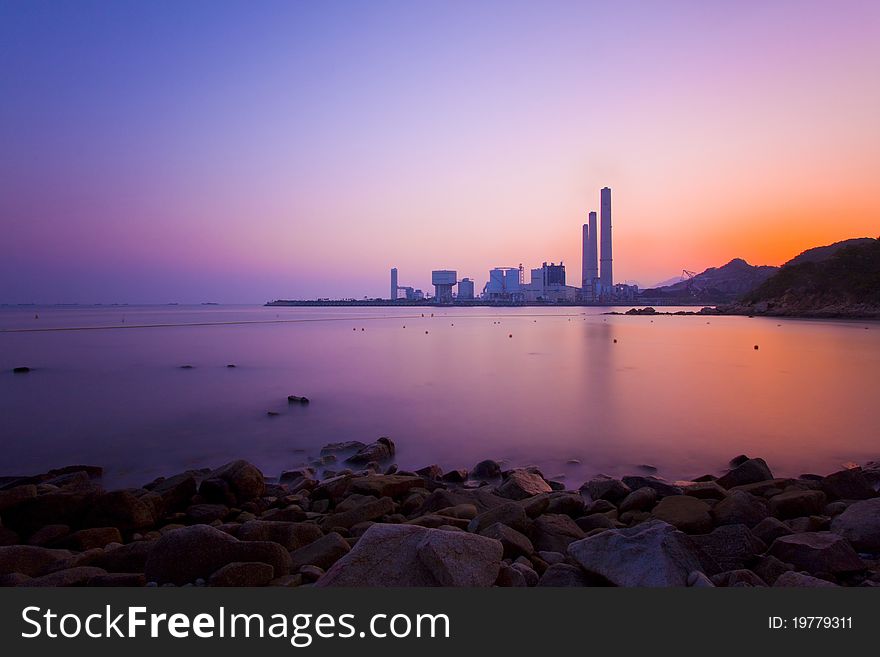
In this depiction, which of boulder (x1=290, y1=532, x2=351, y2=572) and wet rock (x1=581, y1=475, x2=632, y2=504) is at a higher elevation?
boulder (x1=290, y1=532, x2=351, y2=572)

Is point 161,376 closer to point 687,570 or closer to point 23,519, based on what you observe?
point 23,519

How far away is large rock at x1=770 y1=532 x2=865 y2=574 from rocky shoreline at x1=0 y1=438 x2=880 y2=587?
1 cm

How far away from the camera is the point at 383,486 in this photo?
681 centimetres

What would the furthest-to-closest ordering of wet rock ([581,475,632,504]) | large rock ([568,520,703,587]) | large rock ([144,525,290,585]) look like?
wet rock ([581,475,632,504]) < large rock ([144,525,290,585]) < large rock ([568,520,703,587])

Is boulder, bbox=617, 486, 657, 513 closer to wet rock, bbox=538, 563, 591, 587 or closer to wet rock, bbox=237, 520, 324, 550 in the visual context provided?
wet rock, bbox=538, 563, 591, 587

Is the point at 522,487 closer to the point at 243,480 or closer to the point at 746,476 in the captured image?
the point at 746,476

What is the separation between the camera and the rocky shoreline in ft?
12.4

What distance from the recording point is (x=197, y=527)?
4312 mm

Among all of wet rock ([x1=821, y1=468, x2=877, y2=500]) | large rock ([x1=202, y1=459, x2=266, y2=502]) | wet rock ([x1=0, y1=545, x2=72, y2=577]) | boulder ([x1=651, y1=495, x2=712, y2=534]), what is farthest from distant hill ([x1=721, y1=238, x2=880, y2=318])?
wet rock ([x1=0, y1=545, x2=72, y2=577])

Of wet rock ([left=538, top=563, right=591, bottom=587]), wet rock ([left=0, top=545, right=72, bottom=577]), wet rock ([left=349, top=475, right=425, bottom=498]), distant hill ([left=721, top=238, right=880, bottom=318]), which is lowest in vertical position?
wet rock ([left=349, top=475, right=425, bottom=498])

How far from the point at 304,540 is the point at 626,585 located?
2.81 meters

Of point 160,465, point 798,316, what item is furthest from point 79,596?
point 798,316

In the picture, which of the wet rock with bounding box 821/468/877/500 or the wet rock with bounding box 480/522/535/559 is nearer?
the wet rock with bounding box 480/522/535/559

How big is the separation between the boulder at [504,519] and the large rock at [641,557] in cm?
89
